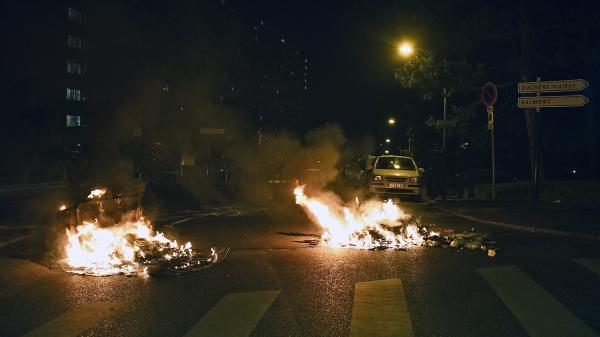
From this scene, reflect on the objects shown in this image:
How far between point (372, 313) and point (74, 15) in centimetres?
5961

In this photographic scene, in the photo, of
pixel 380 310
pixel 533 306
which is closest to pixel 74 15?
pixel 380 310

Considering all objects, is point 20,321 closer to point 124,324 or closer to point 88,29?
point 124,324

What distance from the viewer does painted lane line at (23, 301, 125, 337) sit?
550 cm

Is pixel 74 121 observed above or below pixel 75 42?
below

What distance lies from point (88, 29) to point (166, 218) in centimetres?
5014

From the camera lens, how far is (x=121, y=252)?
8906 mm

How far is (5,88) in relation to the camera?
124 feet

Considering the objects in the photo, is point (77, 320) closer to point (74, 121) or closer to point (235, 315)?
point (235, 315)

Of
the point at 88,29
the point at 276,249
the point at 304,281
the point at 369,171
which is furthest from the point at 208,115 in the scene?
the point at 88,29

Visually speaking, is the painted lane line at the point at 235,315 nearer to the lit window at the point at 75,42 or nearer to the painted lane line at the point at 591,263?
the painted lane line at the point at 591,263

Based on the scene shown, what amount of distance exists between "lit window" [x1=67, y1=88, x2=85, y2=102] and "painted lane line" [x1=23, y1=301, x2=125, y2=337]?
187ft

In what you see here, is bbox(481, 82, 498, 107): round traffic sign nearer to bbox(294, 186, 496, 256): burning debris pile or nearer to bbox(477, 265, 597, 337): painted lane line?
bbox(294, 186, 496, 256): burning debris pile

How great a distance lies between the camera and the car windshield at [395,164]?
2182cm

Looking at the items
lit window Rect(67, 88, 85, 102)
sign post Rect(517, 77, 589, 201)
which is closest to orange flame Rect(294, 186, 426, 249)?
sign post Rect(517, 77, 589, 201)
